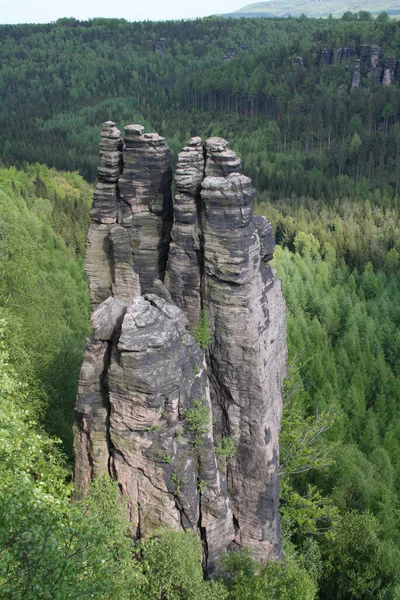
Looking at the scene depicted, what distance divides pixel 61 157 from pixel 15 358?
11602 centimetres

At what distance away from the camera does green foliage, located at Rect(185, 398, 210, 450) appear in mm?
21016

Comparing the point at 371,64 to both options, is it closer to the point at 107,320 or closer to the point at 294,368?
the point at 294,368

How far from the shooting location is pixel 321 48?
18950cm

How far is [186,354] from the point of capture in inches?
835

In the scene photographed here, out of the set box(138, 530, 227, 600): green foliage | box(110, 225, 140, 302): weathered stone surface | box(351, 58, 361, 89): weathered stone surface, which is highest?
box(110, 225, 140, 302): weathered stone surface

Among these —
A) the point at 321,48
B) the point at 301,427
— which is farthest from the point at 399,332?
the point at 321,48

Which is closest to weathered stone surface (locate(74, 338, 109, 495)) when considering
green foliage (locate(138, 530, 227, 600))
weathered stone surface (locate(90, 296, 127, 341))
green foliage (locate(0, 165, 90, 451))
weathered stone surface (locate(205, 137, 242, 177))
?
weathered stone surface (locate(90, 296, 127, 341))

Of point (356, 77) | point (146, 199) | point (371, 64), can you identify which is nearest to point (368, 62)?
point (371, 64)

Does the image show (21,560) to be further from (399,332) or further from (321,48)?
(321,48)

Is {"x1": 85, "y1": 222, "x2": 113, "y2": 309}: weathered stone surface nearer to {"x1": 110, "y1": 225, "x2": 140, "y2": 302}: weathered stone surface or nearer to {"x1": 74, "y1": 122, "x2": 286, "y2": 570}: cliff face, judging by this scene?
{"x1": 74, "y1": 122, "x2": 286, "y2": 570}: cliff face

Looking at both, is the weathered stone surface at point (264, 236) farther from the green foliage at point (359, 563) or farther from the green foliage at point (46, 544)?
the green foliage at point (359, 563)

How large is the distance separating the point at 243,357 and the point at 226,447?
378 centimetres

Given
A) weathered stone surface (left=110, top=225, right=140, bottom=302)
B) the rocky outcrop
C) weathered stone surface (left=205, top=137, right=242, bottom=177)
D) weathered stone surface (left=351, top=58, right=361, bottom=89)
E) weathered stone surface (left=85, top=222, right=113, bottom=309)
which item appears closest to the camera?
weathered stone surface (left=205, top=137, right=242, bottom=177)

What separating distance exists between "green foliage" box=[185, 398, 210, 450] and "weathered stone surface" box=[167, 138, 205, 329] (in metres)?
3.50
